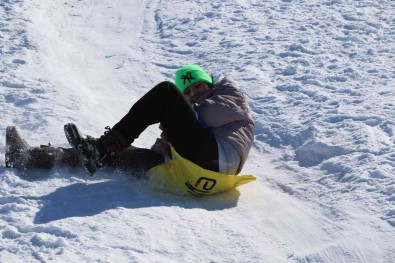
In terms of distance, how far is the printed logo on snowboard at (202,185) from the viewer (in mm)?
4434

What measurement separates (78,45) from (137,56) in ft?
2.74

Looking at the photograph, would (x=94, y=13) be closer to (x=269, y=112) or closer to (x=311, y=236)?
(x=269, y=112)

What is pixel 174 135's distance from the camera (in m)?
4.49

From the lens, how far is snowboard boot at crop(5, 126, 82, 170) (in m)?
4.50

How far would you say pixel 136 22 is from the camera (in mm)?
9539

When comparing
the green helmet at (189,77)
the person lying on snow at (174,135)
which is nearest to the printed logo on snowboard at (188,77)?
the green helmet at (189,77)

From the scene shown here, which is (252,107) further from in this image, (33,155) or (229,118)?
(33,155)

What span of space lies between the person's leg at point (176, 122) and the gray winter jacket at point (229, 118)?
0.44 ft

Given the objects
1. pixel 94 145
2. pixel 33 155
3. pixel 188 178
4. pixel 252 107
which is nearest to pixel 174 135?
pixel 188 178

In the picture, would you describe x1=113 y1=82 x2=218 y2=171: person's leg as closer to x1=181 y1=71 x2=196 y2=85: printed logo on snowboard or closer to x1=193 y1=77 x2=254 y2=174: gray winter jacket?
x1=193 y1=77 x2=254 y2=174: gray winter jacket

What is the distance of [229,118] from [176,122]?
1.27 ft

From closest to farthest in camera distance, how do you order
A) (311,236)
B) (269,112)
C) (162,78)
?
(311,236), (269,112), (162,78)

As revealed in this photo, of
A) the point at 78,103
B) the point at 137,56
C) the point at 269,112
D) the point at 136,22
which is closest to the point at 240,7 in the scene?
the point at 136,22

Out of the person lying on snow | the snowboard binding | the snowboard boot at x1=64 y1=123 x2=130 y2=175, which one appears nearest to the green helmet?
the person lying on snow
